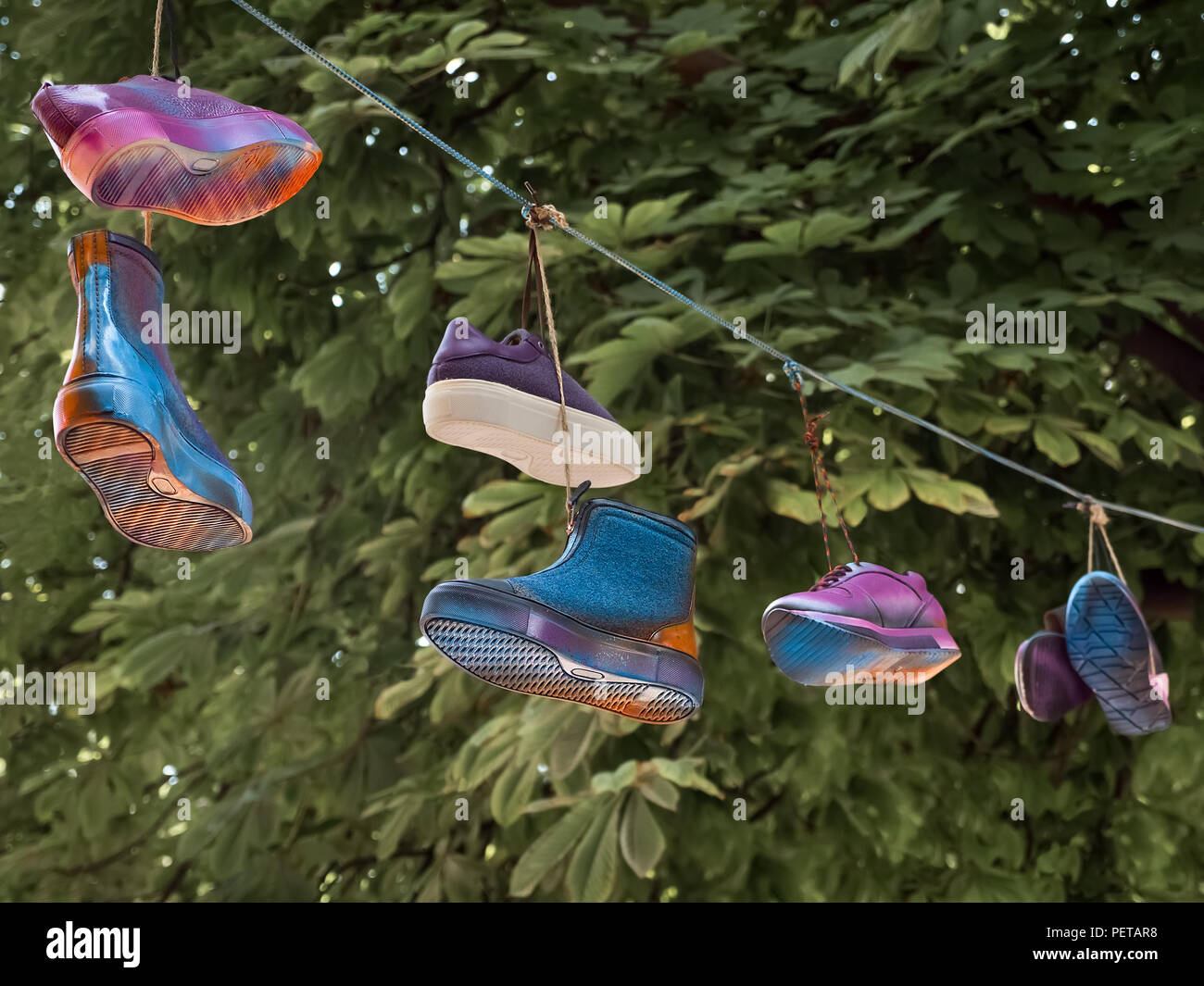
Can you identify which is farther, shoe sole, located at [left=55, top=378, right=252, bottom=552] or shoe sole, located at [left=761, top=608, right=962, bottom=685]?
shoe sole, located at [left=761, top=608, right=962, bottom=685]

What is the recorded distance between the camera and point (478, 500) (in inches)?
152

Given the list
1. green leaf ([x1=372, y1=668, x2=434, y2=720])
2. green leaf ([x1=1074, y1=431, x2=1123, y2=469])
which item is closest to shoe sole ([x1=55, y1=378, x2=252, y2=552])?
green leaf ([x1=372, y1=668, x2=434, y2=720])

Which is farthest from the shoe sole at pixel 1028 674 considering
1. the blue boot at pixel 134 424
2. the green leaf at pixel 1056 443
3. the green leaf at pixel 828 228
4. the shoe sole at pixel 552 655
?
the blue boot at pixel 134 424

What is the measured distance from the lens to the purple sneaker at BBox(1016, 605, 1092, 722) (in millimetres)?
3293

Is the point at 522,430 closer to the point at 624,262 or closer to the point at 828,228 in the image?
the point at 624,262

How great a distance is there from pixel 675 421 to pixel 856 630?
1.58 m

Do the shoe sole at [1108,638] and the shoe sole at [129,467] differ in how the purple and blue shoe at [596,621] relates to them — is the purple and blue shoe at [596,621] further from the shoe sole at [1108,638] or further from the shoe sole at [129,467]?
the shoe sole at [1108,638]

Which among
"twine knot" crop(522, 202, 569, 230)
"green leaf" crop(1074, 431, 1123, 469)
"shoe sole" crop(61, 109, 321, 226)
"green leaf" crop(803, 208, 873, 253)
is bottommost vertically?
"green leaf" crop(1074, 431, 1123, 469)

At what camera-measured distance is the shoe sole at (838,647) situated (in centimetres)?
247

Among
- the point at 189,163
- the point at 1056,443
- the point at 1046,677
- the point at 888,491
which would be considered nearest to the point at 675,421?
the point at 888,491

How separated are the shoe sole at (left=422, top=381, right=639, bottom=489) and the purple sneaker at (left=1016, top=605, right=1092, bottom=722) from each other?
49.3 inches

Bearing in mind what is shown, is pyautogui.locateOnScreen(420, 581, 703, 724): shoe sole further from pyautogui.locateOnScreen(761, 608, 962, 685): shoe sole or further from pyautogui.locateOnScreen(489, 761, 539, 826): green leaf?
pyautogui.locateOnScreen(489, 761, 539, 826): green leaf
